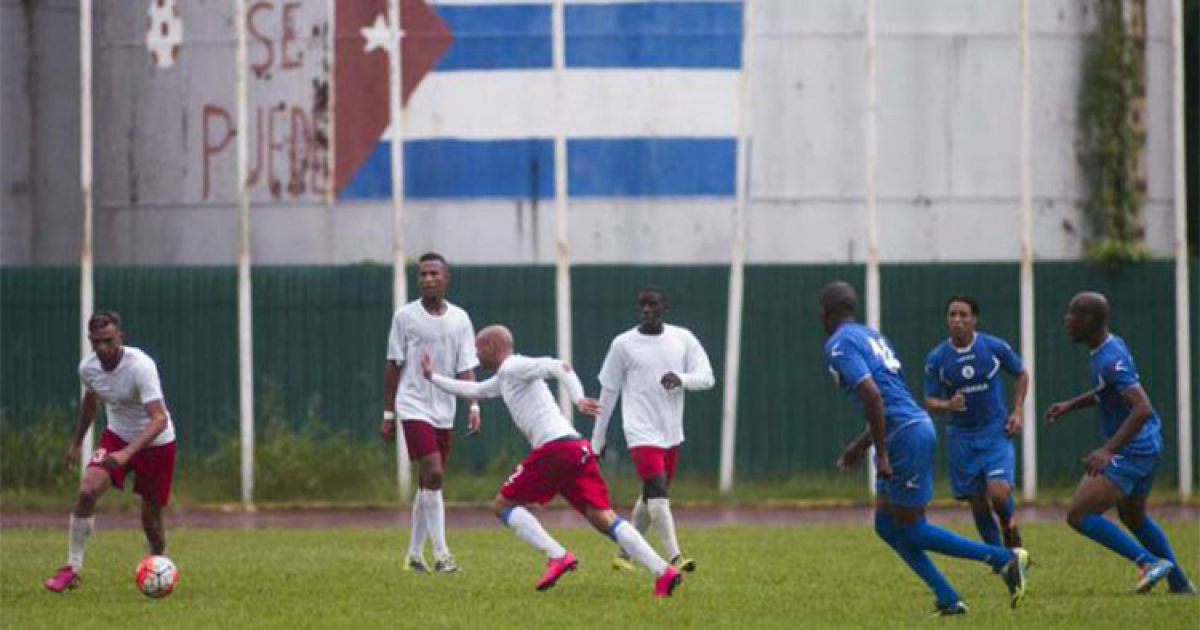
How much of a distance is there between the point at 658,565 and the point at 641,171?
55.7ft

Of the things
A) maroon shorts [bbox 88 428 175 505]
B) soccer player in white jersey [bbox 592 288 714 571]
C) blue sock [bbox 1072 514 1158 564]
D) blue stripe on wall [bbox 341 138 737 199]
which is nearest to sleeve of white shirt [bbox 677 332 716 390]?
soccer player in white jersey [bbox 592 288 714 571]

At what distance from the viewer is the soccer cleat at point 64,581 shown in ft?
58.5

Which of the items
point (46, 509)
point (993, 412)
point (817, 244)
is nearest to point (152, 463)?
point (993, 412)

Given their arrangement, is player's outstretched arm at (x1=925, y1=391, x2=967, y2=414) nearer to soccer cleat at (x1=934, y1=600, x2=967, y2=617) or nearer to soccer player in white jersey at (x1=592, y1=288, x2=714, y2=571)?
soccer player in white jersey at (x1=592, y1=288, x2=714, y2=571)

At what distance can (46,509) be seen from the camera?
29578 mm

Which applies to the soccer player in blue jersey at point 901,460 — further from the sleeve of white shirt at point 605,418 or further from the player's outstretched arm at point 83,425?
the player's outstretched arm at point 83,425

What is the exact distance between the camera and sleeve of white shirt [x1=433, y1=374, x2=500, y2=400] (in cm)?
1702

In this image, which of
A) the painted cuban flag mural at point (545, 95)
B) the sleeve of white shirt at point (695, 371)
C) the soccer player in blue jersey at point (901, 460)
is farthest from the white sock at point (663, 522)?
the painted cuban flag mural at point (545, 95)

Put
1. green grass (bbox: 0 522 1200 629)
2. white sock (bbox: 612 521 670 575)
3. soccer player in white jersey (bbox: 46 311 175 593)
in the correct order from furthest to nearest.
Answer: soccer player in white jersey (bbox: 46 311 175 593) → white sock (bbox: 612 521 670 575) → green grass (bbox: 0 522 1200 629)

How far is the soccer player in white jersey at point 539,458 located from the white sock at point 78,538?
291cm

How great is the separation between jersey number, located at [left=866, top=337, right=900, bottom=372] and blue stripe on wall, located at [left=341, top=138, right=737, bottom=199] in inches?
674

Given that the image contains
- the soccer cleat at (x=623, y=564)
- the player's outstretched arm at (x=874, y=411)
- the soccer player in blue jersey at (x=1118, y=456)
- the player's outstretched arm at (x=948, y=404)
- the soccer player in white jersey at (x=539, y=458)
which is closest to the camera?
the player's outstretched arm at (x=874, y=411)

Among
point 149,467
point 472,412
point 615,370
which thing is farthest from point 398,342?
point 149,467

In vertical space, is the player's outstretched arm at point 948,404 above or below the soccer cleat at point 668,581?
above
